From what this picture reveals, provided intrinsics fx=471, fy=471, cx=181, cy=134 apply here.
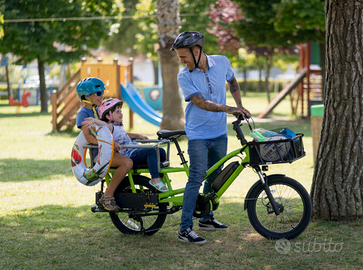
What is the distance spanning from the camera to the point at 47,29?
2116 cm

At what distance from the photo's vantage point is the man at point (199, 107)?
4.27 meters

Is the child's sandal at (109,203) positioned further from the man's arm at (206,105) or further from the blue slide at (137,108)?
the blue slide at (137,108)

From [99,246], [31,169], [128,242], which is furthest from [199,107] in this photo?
[31,169]

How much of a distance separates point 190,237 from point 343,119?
1958 millimetres

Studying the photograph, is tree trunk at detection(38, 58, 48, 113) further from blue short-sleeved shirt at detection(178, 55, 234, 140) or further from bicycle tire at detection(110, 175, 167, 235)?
blue short-sleeved shirt at detection(178, 55, 234, 140)

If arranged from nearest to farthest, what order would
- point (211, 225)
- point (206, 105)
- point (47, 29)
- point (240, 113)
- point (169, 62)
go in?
point (240, 113), point (206, 105), point (211, 225), point (169, 62), point (47, 29)

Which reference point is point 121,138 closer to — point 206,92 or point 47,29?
point 206,92

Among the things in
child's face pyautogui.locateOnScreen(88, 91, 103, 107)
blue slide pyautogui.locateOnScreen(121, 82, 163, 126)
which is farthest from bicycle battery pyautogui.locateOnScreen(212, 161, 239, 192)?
blue slide pyautogui.locateOnScreen(121, 82, 163, 126)

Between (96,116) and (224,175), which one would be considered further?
(96,116)

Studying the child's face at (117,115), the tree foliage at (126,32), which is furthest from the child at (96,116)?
the tree foliage at (126,32)

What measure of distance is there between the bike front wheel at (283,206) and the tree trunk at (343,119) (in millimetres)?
625

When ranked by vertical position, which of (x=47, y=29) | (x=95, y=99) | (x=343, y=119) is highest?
(x=47, y=29)

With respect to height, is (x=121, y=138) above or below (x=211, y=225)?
above

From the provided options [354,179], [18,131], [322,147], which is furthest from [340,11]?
[18,131]
